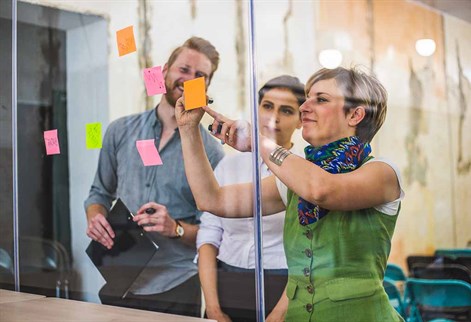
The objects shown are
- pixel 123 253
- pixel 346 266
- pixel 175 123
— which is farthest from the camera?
pixel 123 253

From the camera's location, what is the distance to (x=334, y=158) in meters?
2.07

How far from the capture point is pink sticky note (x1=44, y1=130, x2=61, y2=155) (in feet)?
10.3

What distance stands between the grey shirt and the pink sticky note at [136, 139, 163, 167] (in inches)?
0.8

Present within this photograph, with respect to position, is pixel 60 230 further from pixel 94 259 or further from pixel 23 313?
pixel 23 313

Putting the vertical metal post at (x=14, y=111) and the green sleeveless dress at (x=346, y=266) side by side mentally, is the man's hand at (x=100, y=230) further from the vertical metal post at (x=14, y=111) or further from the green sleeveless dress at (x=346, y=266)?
the green sleeveless dress at (x=346, y=266)

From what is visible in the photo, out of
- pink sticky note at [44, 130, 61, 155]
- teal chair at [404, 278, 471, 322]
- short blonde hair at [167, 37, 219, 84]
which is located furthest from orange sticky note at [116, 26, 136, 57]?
teal chair at [404, 278, 471, 322]

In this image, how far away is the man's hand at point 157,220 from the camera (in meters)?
2.68

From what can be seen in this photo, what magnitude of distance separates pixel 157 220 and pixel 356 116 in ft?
3.51

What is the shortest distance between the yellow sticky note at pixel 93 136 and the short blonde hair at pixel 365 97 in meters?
1.32

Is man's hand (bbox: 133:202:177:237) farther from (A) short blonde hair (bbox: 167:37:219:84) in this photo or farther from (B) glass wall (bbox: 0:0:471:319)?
(A) short blonde hair (bbox: 167:37:219:84)

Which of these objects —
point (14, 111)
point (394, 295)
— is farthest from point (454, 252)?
point (14, 111)

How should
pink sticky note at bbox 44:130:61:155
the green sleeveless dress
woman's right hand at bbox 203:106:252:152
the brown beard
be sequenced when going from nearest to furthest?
the green sleeveless dress, woman's right hand at bbox 203:106:252:152, the brown beard, pink sticky note at bbox 44:130:61:155

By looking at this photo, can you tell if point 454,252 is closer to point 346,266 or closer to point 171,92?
point 346,266

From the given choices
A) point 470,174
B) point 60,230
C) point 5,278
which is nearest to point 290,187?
point 470,174
